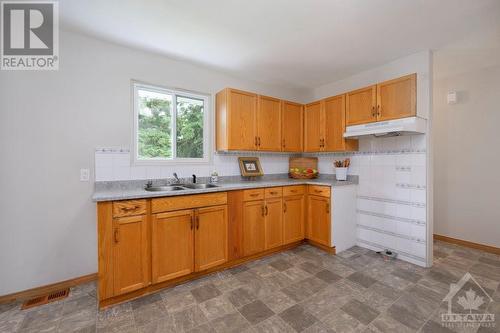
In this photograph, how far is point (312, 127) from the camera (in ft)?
11.7

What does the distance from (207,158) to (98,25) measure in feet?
5.80

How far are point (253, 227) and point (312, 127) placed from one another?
73.7 inches

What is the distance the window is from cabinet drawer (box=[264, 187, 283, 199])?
3.16ft

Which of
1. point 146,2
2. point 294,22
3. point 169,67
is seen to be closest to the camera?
point 146,2

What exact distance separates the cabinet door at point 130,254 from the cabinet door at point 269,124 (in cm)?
185

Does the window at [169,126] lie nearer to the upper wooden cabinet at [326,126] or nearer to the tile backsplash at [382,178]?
the tile backsplash at [382,178]

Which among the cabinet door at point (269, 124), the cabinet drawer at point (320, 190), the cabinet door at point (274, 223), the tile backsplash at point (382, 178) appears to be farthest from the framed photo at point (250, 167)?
the cabinet drawer at point (320, 190)

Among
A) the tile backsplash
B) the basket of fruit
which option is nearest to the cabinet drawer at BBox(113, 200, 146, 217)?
the tile backsplash

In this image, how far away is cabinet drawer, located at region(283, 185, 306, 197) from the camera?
301 centimetres

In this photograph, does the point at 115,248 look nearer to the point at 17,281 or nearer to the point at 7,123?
the point at 17,281

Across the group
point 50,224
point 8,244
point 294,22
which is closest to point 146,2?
point 294,22

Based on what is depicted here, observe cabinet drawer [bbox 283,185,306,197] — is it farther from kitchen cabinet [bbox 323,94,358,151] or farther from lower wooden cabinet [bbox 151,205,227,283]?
lower wooden cabinet [bbox 151,205,227,283]

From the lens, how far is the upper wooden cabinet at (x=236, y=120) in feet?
9.51

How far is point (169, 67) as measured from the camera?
2.73 meters
